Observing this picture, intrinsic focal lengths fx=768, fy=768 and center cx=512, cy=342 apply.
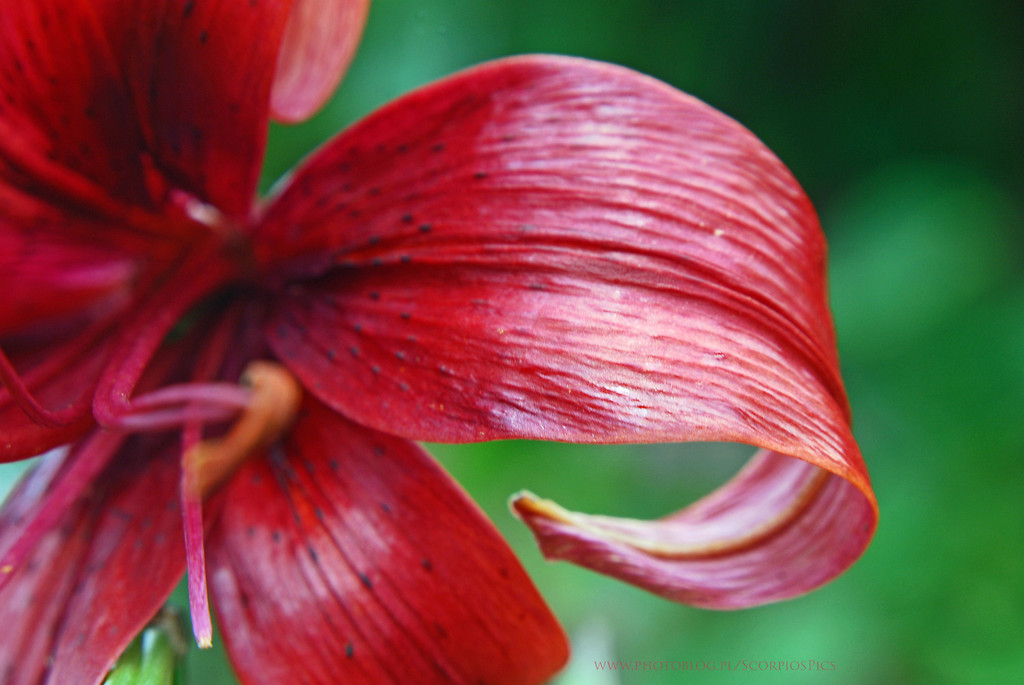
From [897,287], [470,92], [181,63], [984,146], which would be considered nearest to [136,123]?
[181,63]

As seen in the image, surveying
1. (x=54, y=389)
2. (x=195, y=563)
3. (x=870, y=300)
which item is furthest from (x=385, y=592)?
(x=870, y=300)

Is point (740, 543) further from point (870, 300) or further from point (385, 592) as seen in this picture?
point (870, 300)

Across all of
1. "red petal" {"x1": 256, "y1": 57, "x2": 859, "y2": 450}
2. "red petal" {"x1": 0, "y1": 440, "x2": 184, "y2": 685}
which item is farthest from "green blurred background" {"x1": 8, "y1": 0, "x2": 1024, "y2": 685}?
"red petal" {"x1": 256, "y1": 57, "x2": 859, "y2": 450}

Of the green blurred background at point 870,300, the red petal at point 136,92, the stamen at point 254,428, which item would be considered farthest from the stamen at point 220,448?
the green blurred background at point 870,300

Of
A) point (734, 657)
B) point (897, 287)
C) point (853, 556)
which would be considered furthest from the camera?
point (897, 287)

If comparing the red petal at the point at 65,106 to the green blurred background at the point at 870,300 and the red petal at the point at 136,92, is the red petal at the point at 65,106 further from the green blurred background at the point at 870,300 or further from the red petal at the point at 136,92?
the green blurred background at the point at 870,300

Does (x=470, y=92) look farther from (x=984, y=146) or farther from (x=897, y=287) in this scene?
(x=984, y=146)
